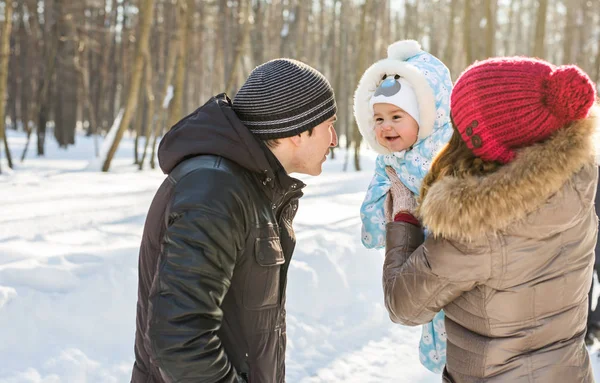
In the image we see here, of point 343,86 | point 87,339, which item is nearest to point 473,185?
point 87,339

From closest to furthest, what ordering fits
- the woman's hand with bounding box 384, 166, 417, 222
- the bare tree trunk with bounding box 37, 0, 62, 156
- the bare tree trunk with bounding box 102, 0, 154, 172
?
1. the woman's hand with bounding box 384, 166, 417, 222
2. the bare tree trunk with bounding box 102, 0, 154, 172
3. the bare tree trunk with bounding box 37, 0, 62, 156

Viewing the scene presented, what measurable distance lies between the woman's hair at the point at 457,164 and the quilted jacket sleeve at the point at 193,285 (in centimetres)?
69

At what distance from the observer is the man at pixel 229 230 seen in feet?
4.79

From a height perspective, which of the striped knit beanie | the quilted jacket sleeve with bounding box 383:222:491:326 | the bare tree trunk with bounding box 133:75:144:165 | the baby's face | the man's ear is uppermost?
the striped knit beanie

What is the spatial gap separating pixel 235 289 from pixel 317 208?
665cm

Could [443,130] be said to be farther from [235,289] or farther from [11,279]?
[11,279]

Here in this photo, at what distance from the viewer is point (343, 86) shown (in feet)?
87.1

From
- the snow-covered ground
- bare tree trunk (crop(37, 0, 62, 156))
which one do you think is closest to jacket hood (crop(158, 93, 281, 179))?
the snow-covered ground

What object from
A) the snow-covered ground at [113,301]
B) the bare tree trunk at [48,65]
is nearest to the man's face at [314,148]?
the snow-covered ground at [113,301]

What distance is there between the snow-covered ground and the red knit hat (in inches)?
105

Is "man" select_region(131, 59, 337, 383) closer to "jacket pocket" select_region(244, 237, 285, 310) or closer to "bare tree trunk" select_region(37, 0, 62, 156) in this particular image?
"jacket pocket" select_region(244, 237, 285, 310)

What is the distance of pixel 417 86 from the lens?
A: 7.97 ft

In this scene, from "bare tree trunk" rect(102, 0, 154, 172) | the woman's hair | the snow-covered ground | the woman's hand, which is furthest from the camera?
"bare tree trunk" rect(102, 0, 154, 172)

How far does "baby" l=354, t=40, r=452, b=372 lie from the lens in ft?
7.91
